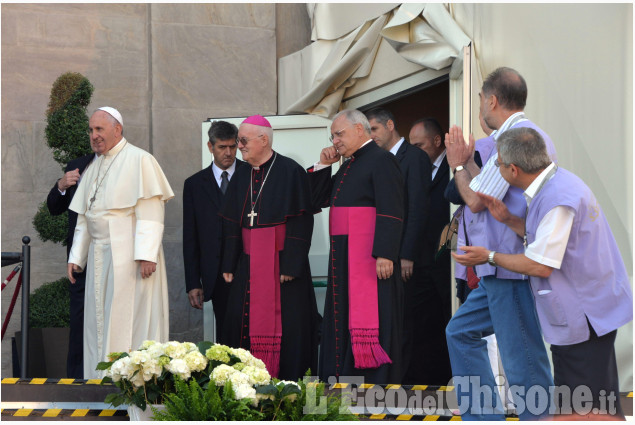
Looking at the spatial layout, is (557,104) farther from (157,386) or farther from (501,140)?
(157,386)

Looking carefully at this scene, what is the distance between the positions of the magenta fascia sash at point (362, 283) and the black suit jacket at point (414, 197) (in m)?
0.37

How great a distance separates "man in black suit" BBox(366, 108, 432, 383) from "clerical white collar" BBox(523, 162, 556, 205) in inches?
88.1

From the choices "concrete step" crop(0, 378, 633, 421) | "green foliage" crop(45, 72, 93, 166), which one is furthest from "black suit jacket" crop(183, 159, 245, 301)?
"concrete step" crop(0, 378, 633, 421)

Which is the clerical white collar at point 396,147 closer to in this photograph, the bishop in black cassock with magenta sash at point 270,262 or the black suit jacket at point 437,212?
the black suit jacket at point 437,212

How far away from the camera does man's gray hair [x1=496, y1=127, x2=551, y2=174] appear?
4.54m

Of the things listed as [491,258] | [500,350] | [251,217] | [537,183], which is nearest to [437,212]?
[251,217]

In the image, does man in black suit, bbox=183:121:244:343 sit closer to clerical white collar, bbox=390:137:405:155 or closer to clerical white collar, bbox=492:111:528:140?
clerical white collar, bbox=390:137:405:155

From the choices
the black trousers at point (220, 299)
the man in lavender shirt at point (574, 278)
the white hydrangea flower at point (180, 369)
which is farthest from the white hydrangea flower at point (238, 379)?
the black trousers at point (220, 299)

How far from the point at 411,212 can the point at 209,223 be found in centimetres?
179

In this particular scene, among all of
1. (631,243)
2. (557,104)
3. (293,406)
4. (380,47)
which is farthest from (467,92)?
(293,406)

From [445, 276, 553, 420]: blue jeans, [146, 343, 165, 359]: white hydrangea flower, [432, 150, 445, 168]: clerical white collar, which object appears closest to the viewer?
[146, 343, 165, 359]: white hydrangea flower

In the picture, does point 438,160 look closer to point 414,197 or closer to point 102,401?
point 414,197

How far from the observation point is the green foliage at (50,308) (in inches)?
308

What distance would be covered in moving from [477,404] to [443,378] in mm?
2428
